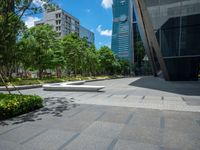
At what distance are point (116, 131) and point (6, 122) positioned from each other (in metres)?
3.91

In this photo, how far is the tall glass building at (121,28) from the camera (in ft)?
267

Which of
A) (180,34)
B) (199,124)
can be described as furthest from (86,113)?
(180,34)

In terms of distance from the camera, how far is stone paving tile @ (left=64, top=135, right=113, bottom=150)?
13.0 feet

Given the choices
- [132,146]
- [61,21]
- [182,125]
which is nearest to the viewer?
[132,146]

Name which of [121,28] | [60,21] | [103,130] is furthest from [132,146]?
[60,21]

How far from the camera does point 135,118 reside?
20.4ft

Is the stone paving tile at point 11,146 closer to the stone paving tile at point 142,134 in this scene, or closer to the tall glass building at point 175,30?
the stone paving tile at point 142,134

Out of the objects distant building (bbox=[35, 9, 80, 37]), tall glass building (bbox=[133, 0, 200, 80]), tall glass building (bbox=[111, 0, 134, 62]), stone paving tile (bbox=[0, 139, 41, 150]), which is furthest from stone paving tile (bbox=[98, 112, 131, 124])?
distant building (bbox=[35, 9, 80, 37])

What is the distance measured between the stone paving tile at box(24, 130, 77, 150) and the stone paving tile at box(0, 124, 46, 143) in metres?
0.27

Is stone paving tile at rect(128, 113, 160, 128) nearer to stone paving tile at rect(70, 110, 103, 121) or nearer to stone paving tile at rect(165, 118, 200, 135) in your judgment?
stone paving tile at rect(165, 118, 200, 135)

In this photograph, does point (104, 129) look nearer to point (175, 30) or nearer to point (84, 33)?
point (175, 30)

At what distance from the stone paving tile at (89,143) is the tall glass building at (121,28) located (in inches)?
2996

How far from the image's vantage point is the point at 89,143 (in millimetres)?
4188

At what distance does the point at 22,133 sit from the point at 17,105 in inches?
82.9
